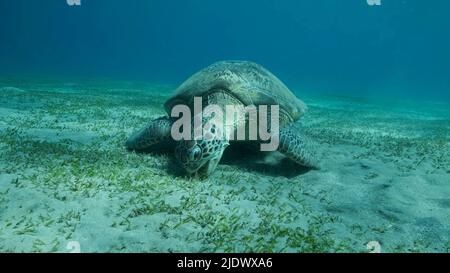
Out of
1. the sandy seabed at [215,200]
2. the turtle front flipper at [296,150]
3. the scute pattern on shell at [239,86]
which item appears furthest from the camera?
the scute pattern on shell at [239,86]

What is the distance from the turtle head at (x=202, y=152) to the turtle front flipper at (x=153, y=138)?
128 cm

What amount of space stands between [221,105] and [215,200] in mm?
2258

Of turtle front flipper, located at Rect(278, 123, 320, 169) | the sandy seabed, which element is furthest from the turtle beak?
turtle front flipper, located at Rect(278, 123, 320, 169)

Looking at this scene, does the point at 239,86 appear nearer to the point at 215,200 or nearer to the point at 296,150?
the point at 296,150

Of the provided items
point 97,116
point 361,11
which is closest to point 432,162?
point 97,116

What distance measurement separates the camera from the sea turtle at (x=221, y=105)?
16.4ft

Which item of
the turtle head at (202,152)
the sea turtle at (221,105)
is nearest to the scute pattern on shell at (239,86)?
the sea turtle at (221,105)

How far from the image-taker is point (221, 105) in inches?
246

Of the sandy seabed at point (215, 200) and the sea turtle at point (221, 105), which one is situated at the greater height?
the sea turtle at point (221, 105)

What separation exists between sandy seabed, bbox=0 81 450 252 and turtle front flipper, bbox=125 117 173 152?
0.81 ft

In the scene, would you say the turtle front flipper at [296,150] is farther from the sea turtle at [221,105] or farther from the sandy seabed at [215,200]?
the sandy seabed at [215,200]

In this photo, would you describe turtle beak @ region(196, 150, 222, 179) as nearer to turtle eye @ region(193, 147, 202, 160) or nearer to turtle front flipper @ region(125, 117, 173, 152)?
turtle eye @ region(193, 147, 202, 160)

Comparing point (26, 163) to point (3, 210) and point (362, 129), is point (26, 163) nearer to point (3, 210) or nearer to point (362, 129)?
point (3, 210)

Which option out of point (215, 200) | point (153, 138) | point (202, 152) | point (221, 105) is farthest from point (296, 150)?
point (153, 138)
